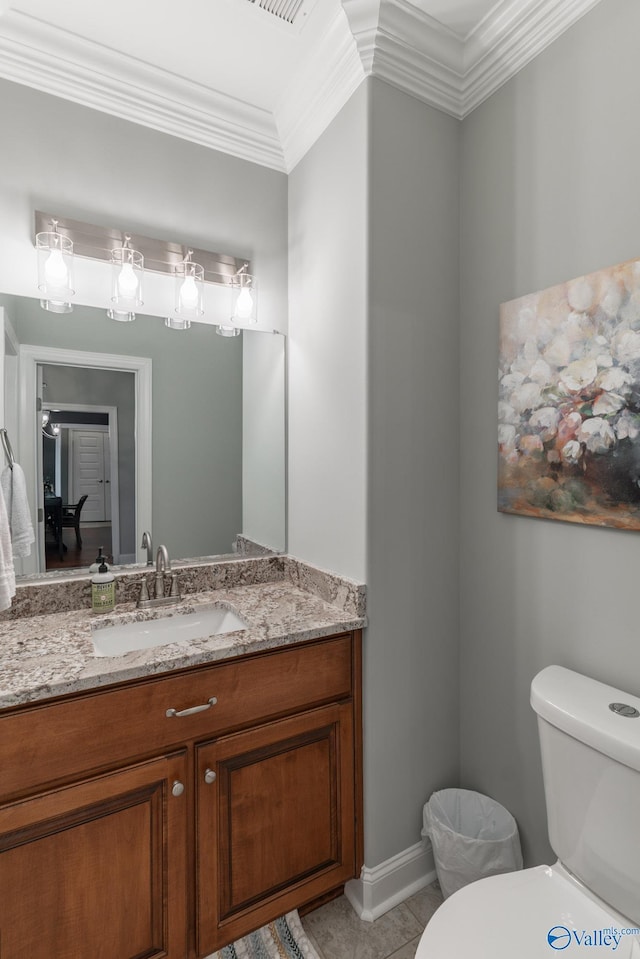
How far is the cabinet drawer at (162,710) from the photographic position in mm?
1067

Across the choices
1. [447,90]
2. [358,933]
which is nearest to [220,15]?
[447,90]

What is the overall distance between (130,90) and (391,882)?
8.68 feet

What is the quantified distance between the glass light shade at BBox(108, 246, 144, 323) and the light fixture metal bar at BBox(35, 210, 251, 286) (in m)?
0.03

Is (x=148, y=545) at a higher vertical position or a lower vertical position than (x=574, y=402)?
lower

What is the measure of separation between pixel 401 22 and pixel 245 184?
711 mm

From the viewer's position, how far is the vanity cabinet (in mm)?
1078

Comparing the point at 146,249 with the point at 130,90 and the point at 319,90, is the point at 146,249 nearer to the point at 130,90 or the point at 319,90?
the point at 130,90

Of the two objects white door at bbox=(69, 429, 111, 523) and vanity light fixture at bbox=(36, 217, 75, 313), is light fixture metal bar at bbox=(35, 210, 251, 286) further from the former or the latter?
white door at bbox=(69, 429, 111, 523)

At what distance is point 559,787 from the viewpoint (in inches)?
45.9

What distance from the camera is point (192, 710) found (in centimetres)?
124

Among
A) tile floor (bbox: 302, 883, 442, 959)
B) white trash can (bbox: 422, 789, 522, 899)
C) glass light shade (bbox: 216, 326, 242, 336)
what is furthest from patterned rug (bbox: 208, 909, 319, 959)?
glass light shade (bbox: 216, 326, 242, 336)

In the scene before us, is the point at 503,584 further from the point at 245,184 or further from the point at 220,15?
the point at 220,15

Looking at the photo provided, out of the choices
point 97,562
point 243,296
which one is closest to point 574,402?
point 243,296

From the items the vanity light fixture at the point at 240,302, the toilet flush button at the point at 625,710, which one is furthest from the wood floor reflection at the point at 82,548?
the toilet flush button at the point at 625,710
